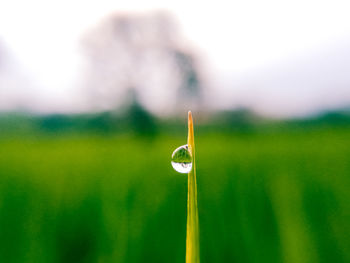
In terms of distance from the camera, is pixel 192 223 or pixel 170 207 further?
pixel 170 207

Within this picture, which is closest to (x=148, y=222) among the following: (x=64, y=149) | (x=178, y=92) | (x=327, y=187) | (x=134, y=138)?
(x=327, y=187)

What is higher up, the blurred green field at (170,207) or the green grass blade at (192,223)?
the blurred green field at (170,207)

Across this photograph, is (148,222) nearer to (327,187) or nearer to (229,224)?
(229,224)

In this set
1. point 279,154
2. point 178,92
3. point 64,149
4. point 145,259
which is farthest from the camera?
point 178,92

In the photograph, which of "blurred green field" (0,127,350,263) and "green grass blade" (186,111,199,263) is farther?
"blurred green field" (0,127,350,263)

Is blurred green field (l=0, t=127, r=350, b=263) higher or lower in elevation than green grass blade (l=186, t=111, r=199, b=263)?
higher

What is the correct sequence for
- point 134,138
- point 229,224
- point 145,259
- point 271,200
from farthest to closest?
point 134,138 → point 271,200 → point 229,224 → point 145,259

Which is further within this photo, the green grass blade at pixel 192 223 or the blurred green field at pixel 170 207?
the blurred green field at pixel 170 207

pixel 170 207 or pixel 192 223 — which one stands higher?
pixel 170 207
